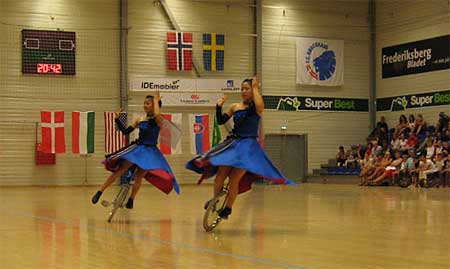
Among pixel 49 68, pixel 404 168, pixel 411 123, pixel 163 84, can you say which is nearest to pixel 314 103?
pixel 411 123

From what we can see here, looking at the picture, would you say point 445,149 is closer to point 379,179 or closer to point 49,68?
point 379,179

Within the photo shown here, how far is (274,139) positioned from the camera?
29453 millimetres

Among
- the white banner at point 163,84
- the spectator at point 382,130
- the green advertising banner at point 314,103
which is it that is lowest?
the spectator at point 382,130

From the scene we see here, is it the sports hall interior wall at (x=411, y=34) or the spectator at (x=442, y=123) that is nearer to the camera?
the spectator at (x=442, y=123)

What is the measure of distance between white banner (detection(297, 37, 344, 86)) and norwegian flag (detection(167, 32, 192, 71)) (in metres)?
4.60

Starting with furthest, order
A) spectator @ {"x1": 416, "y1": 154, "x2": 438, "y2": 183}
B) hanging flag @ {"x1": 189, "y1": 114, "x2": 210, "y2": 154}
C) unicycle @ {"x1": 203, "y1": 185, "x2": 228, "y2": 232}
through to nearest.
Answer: hanging flag @ {"x1": 189, "y1": 114, "x2": 210, "y2": 154} < spectator @ {"x1": 416, "y1": 154, "x2": 438, "y2": 183} < unicycle @ {"x1": 203, "y1": 185, "x2": 228, "y2": 232}

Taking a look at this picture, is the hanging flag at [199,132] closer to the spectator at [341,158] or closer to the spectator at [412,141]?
the spectator at [341,158]

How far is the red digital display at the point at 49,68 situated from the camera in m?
26.1

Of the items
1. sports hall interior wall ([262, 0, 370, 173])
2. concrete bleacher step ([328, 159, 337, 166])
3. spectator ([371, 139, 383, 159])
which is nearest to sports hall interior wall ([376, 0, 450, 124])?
sports hall interior wall ([262, 0, 370, 173])

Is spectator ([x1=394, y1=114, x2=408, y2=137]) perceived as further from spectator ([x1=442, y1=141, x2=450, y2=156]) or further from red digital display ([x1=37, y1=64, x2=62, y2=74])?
red digital display ([x1=37, y1=64, x2=62, y2=74])

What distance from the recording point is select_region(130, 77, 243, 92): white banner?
90.0 feet

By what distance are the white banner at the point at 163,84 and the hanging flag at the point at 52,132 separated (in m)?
3.06

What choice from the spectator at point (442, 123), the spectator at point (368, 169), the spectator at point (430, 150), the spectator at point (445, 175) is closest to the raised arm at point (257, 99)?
the spectator at point (445, 175)

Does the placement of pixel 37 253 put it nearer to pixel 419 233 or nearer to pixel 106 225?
pixel 106 225
